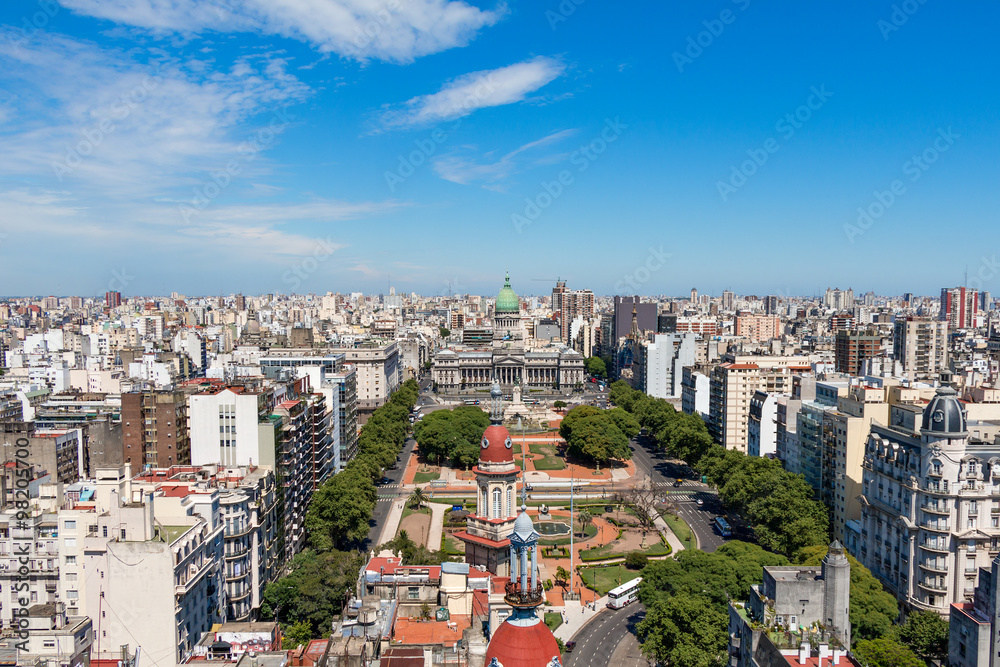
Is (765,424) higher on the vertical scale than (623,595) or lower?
higher

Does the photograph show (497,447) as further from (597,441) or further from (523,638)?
(597,441)

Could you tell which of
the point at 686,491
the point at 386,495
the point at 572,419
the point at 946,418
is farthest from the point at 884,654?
the point at 572,419

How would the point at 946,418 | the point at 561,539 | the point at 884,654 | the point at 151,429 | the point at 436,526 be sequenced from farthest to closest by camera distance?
the point at 436,526 → the point at 561,539 → the point at 151,429 → the point at 946,418 → the point at 884,654

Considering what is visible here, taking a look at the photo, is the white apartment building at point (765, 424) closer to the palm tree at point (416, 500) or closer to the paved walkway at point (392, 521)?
the palm tree at point (416, 500)

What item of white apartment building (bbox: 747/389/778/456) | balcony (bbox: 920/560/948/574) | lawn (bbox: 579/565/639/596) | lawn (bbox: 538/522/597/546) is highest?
white apartment building (bbox: 747/389/778/456)

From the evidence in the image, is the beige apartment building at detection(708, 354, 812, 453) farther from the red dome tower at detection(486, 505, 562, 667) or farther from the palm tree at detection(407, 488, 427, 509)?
the red dome tower at detection(486, 505, 562, 667)

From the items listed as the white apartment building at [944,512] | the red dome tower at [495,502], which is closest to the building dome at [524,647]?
the red dome tower at [495,502]

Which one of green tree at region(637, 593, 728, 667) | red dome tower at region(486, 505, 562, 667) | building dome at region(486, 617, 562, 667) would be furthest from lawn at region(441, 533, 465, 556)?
building dome at region(486, 617, 562, 667)
